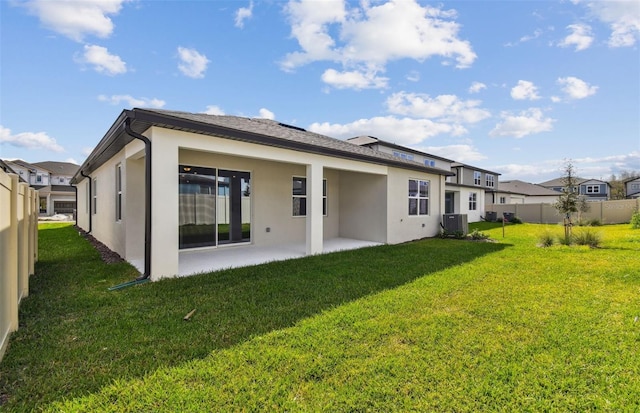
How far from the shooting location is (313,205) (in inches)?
336

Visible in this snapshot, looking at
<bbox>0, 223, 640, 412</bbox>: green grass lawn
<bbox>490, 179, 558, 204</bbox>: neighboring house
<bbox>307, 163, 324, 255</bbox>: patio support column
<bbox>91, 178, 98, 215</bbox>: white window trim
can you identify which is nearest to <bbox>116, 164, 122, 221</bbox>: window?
<bbox>0, 223, 640, 412</bbox>: green grass lawn

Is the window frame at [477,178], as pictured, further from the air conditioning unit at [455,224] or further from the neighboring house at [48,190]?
the neighboring house at [48,190]

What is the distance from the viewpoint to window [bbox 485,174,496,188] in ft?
107

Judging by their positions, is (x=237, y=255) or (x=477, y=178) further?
(x=477, y=178)

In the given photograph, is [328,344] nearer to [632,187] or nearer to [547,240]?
[547,240]

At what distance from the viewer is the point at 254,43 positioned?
11.8m

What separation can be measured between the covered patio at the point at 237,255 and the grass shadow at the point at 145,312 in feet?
1.95

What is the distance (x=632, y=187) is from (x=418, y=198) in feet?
184

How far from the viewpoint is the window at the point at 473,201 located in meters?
24.6

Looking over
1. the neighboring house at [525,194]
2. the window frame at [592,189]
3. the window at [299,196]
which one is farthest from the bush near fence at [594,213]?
the window frame at [592,189]

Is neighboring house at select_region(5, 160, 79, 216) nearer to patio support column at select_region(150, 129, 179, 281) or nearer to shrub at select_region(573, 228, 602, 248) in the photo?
patio support column at select_region(150, 129, 179, 281)

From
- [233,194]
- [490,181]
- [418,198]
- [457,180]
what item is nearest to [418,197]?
[418,198]

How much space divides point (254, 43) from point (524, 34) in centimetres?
979

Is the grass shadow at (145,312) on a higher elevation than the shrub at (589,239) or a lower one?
lower
